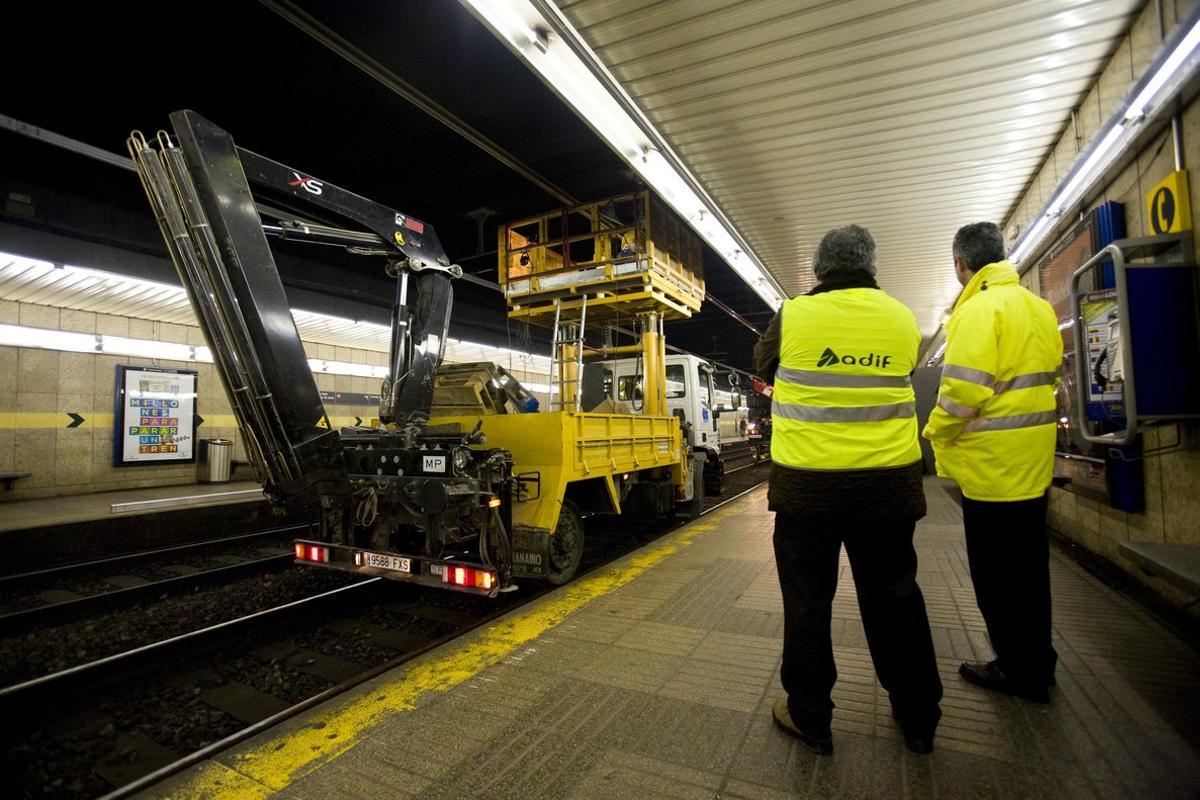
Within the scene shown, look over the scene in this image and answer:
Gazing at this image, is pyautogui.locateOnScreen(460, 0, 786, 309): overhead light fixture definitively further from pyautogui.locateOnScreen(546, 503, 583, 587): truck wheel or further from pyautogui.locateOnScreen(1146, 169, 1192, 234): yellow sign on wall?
pyautogui.locateOnScreen(1146, 169, 1192, 234): yellow sign on wall

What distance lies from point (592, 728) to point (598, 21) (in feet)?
Result: 14.9

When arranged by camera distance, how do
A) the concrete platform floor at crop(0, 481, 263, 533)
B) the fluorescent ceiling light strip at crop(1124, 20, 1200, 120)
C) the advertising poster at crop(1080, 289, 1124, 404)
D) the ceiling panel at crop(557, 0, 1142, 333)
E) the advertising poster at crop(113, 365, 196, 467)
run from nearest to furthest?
1. the fluorescent ceiling light strip at crop(1124, 20, 1200, 120)
2. the advertising poster at crop(1080, 289, 1124, 404)
3. the ceiling panel at crop(557, 0, 1142, 333)
4. the concrete platform floor at crop(0, 481, 263, 533)
5. the advertising poster at crop(113, 365, 196, 467)

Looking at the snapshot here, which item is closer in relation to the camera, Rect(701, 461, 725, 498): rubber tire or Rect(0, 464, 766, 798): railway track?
Rect(0, 464, 766, 798): railway track

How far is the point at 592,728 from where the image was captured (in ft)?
7.70

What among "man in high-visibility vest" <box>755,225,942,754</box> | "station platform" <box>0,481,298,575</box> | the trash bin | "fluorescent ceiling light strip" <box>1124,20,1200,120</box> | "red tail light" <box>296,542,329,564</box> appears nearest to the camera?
"man in high-visibility vest" <box>755,225,942,754</box>

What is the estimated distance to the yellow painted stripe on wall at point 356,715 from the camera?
6.87 ft

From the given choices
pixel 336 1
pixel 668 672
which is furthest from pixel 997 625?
pixel 336 1

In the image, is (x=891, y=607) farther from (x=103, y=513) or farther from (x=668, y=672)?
(x=103, y=513)

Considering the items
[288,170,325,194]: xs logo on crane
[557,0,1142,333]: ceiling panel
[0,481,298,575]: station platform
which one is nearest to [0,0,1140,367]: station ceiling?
[557,0,1142,333]: ceiling panel

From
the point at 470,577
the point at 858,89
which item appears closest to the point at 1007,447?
the point at 470,577

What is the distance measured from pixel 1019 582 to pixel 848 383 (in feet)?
4.37

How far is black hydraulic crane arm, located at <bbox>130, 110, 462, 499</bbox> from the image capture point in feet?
11.5

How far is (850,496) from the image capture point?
2053 mm

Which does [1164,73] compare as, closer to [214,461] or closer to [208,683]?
[208,683]
